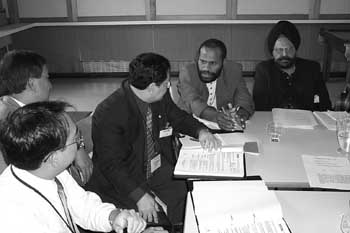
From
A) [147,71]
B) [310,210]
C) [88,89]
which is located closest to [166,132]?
[147,71]

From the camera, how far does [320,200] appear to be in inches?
57.1

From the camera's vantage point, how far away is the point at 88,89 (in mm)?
5977

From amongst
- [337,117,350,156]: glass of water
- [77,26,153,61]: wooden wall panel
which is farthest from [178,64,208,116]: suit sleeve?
[77,26,153,61]: wooden wall panel

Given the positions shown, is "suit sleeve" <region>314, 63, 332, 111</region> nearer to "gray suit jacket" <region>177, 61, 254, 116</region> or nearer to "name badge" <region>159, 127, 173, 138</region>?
"gray suit jacket" <region>177, 61, 254, 116</region>

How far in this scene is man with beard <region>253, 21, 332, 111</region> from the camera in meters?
2.90

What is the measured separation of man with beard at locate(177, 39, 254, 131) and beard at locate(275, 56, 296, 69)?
0.33 m

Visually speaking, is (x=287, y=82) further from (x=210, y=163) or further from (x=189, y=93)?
(x=210, y=163)

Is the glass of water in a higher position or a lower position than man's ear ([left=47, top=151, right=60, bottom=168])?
lower

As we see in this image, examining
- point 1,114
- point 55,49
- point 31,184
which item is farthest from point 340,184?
point 55,49

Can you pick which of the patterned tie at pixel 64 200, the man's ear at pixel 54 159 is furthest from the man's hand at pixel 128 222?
the man's ear at pixel 54 159

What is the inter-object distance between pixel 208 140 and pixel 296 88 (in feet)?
4.18

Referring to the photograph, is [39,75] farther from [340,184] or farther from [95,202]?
[340,184]

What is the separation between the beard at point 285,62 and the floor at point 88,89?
7.69 ft

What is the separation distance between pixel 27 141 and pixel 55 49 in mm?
5838
